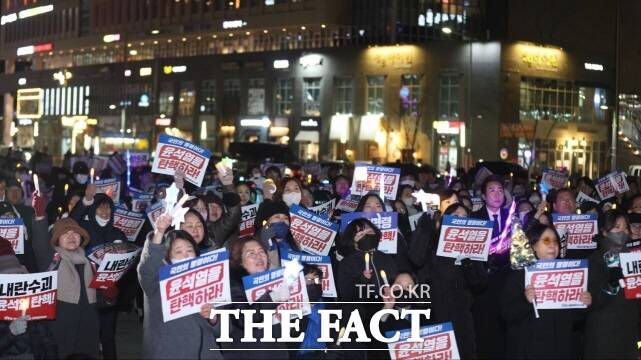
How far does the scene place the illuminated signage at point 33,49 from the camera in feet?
377

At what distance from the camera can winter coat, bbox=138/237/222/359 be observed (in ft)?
23.8

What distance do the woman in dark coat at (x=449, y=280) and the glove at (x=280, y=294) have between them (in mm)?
2976

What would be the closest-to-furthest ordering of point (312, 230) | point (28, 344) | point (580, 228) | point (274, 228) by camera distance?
point (28, 344) < point (274, 228) < point (312, 230) < point (580, 228)

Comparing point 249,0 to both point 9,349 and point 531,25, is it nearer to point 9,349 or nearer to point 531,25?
point 531,25

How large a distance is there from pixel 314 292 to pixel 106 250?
294cm

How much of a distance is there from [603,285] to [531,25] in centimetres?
6165

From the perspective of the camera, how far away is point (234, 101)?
8212 cm

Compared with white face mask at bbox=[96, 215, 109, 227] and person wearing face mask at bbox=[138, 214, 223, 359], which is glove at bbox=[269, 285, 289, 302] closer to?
person wearing face mask at bbox=[138, 214, 223, 359]

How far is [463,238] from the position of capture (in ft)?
33.6

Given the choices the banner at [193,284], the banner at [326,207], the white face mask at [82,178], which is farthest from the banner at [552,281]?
the white face mask at [82,178]

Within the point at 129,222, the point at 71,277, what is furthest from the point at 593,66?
the point at 71,277

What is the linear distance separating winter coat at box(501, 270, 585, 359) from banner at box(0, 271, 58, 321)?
11.4 ft

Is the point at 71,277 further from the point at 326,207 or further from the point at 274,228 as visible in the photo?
the point at 326,207

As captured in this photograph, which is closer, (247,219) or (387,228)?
(387,228)
